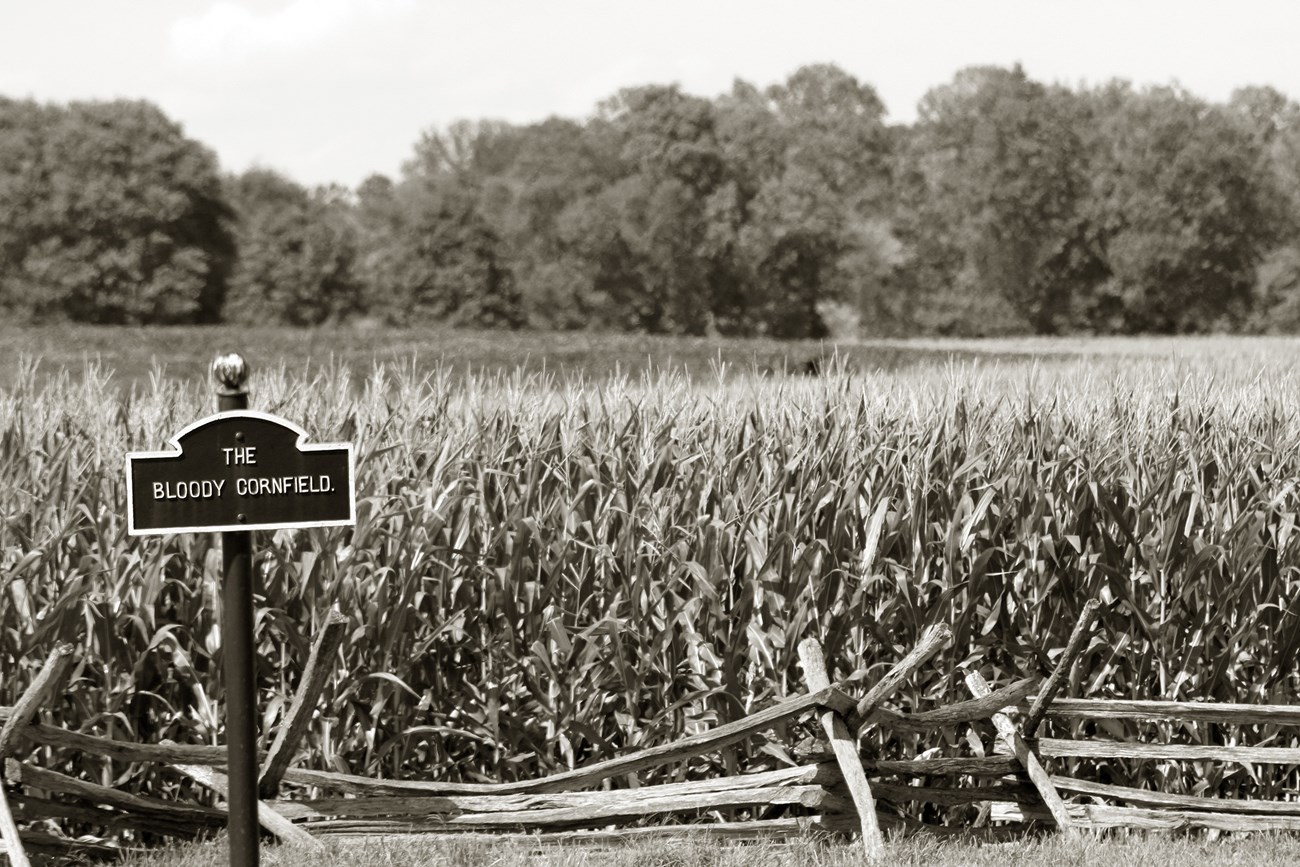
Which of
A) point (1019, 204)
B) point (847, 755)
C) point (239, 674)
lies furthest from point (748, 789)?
point (1019, 204)

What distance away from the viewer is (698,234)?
179ft

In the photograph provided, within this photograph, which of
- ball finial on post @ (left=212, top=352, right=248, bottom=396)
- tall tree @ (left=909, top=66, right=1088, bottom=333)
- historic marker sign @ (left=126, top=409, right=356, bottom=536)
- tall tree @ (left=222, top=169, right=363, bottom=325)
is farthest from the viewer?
tall tree @ (left=222, top=169, right=363, bottom=325)

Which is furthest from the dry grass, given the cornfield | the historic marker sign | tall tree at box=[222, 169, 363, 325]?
tall tree at box=[222, 169, 363, 325]

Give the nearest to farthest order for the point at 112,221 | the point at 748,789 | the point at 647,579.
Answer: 1. the point at 748,789
2. the point at 647,579
3. the point at 112,221

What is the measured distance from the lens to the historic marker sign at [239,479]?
3717 millimetres

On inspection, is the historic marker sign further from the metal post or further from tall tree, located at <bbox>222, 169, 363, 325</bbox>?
tall tree, located at <bbox>222, 169, 363, 325</bbox>

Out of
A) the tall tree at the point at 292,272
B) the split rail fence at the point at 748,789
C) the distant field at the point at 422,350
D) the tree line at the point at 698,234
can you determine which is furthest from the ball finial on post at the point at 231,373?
the tall tree at the point at 292,272

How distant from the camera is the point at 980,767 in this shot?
17.6ft

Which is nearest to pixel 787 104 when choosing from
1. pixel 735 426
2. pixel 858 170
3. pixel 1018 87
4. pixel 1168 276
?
pixel 858 170

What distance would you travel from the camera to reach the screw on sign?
3.72m

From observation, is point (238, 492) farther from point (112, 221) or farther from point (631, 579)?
point (112, 221)

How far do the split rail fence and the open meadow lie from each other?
21cm

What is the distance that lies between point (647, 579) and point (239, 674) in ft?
7.26

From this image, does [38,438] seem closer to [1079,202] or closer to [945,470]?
[945,470]
